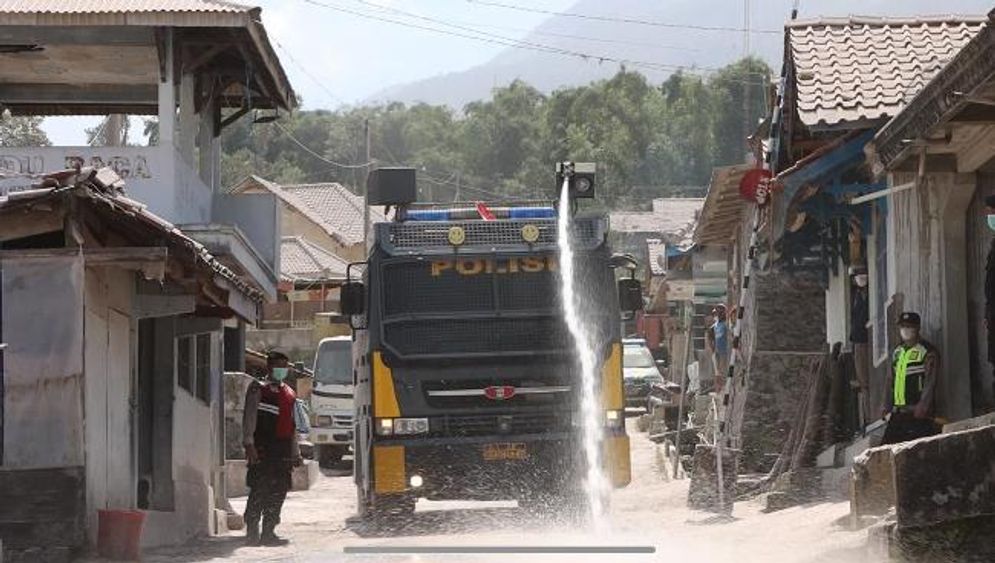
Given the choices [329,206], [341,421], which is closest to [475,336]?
[341,421]

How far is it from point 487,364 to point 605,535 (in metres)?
2.28

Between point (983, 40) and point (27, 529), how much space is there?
7.48 m

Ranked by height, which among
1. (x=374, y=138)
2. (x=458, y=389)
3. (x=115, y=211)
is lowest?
(x=458, y=389)

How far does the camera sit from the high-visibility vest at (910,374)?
606 inches

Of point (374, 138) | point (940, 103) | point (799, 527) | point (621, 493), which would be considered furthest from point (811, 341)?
point (374, 138)

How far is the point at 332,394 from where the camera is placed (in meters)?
32.0

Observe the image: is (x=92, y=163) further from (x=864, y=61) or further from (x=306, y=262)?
(x=306, y=262)

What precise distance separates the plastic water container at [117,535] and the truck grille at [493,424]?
3.62 metres

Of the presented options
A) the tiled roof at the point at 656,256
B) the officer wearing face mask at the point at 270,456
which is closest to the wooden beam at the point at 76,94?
the officer wearing face mask at the point at 270,456

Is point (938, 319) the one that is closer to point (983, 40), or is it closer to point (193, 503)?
point (983, 40)

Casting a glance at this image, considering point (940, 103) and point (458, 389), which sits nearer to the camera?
point (940, 103)

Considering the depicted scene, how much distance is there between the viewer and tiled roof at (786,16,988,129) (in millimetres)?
17625

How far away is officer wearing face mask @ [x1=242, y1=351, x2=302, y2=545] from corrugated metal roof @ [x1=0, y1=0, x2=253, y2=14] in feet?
16.7

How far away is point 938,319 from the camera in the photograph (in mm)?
16094
